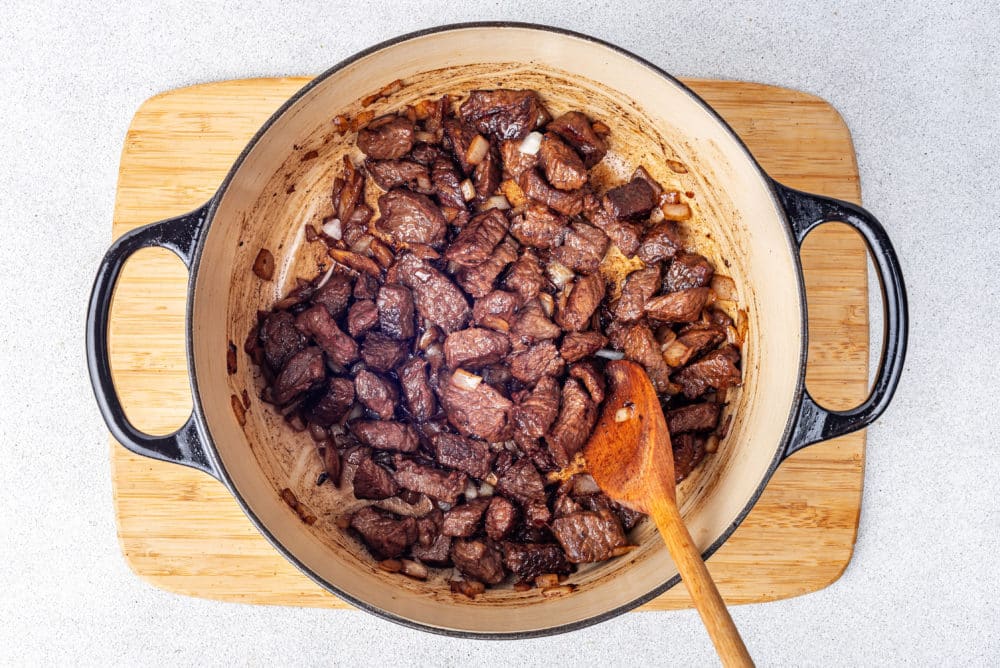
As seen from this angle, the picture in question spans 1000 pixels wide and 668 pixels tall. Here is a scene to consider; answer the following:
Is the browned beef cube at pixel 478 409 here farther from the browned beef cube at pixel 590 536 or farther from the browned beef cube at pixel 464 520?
the browned beef cube at pixel 590 536

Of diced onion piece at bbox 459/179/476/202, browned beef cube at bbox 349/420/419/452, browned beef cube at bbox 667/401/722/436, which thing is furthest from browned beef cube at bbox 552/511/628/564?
diced onion piece at bbox 459/179/476/202

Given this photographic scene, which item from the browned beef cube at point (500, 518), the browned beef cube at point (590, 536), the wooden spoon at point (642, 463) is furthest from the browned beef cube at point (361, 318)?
the browned beef cube at point (590, 536)

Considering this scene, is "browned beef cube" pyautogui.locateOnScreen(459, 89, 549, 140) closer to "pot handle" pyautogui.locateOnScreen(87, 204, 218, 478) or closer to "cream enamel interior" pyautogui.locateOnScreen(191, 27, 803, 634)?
"cream enamel interior" pyautogui.locateOnScreen(191, 27, 803, 634)

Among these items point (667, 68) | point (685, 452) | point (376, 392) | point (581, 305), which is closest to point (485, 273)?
point (581, 305)

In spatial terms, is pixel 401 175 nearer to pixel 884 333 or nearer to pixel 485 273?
pixel 485 273

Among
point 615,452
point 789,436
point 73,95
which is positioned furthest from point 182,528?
point 789,436

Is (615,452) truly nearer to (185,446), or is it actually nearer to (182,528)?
(185,446)
